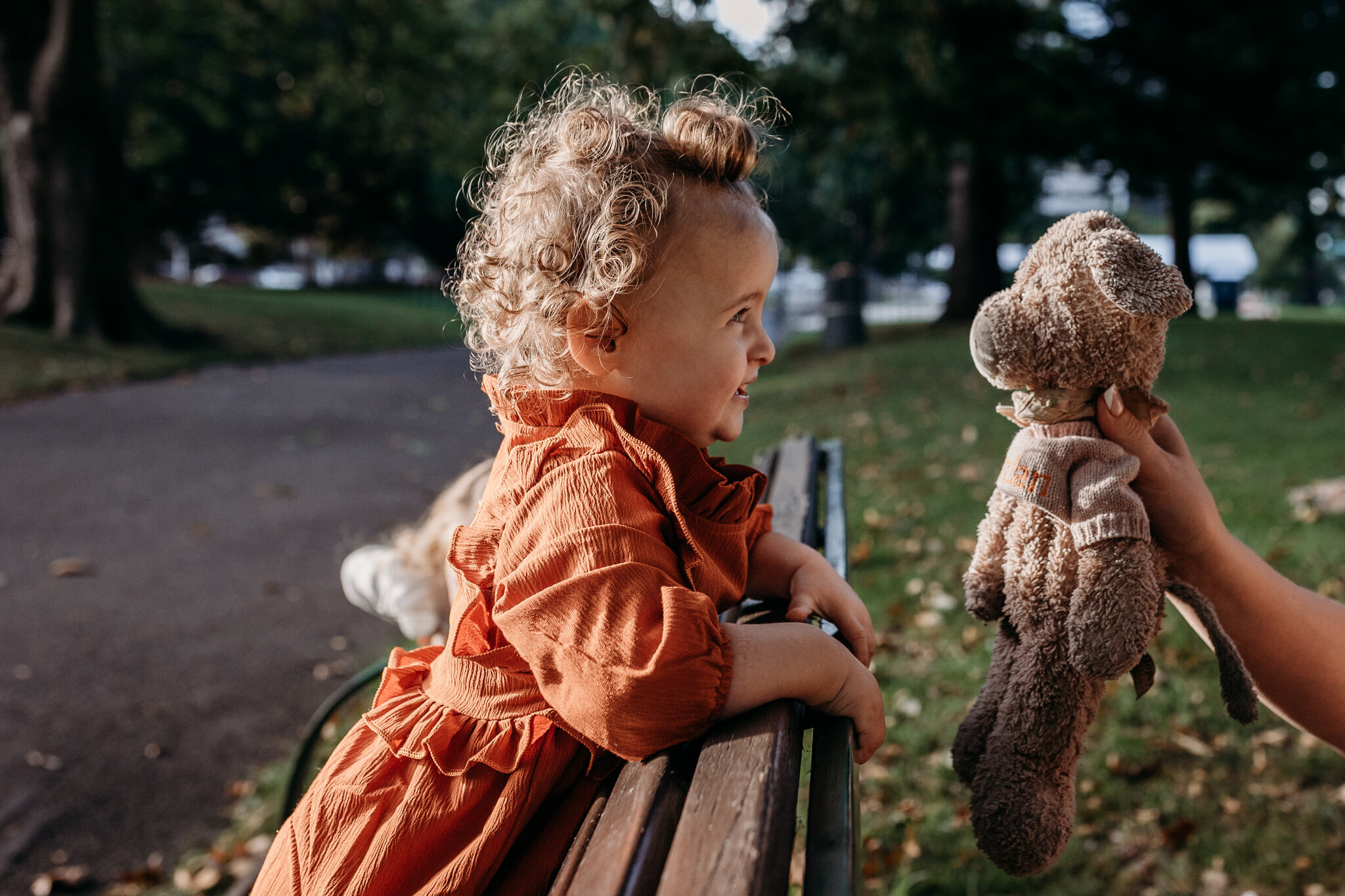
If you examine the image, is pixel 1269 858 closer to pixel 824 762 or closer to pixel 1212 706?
pixel 1212 706

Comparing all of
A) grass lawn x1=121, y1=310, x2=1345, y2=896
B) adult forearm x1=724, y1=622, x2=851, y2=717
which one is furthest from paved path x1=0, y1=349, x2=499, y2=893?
adult forearm x1=724, y1=622, x2=851, y2=717

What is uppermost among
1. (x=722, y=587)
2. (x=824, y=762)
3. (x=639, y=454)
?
(x=639, y=454)

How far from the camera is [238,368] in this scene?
15.3 metres

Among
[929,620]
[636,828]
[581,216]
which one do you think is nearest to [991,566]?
[636,828]

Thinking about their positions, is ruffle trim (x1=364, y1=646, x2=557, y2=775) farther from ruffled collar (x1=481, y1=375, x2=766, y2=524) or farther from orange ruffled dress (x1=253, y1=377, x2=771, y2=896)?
ruffled collar (x1=481, y1=375, x2=766, y2=524)

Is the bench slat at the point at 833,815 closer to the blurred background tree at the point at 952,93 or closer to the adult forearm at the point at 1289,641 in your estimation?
the adult forearm at the point at 1289,641

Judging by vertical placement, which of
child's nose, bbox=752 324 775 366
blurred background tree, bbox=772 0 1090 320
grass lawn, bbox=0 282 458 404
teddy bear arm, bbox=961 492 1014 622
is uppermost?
blurred background tree, bbox=772 0 1090 320

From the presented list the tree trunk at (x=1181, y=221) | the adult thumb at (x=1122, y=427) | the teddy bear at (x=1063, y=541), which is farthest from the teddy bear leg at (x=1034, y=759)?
the tree trunk at (x=1181, y=221)

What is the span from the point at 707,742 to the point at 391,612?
5.98ft

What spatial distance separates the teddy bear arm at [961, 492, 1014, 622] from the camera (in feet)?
4.99

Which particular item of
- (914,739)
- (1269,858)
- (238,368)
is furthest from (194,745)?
(238,368)

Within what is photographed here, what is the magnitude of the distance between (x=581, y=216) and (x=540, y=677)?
727mm

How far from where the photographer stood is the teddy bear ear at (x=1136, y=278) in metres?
1.34

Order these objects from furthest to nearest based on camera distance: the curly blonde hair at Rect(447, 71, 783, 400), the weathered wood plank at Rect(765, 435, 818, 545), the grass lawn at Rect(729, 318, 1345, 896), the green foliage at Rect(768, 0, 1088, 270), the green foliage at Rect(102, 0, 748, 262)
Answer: the green foliage at Rect(102, 0, 748, 262) → the green foliage at Rect(768, 0, 1088, 270) → the grass lawn at Rect(729, 318, 1345, 896) → the weathered wood plank at Rect(765, 435, 818, 545) → the curly blonde hair at Rect(447, 71, 783, 400)
